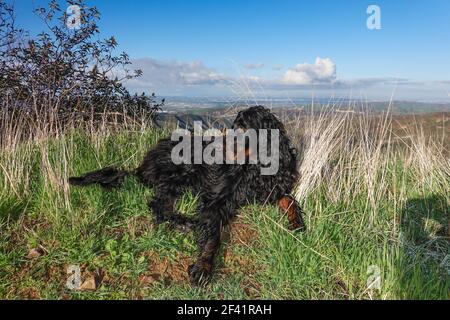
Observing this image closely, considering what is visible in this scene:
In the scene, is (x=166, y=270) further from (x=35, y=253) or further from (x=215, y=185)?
(x=35, y=253)

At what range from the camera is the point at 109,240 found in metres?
3.19

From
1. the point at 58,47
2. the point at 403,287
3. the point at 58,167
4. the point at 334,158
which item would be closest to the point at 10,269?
the point at 58,167

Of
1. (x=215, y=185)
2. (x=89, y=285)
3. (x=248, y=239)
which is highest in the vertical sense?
(x=215, y=185)

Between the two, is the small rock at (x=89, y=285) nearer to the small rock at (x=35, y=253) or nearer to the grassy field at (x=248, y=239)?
the grassy field at (x=248, y=239)

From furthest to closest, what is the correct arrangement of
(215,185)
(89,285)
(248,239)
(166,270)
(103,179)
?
1. (103,179)
2. (215,185)
3. (248,239)
4. (166,270)
5. (89,285)

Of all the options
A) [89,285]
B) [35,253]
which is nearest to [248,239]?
[89,285]

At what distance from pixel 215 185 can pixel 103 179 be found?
1259mm

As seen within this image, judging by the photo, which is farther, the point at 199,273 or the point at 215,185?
the point at 215,185

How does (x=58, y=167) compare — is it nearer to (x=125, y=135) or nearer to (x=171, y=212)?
(x=171, y=212)

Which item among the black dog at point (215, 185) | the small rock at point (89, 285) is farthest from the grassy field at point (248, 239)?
the black dog at point (215, 185)

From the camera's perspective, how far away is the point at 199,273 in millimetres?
2885

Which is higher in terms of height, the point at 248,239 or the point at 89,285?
the point at 248,239

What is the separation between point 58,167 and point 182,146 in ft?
4.29

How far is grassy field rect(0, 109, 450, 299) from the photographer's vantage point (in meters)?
2.76
